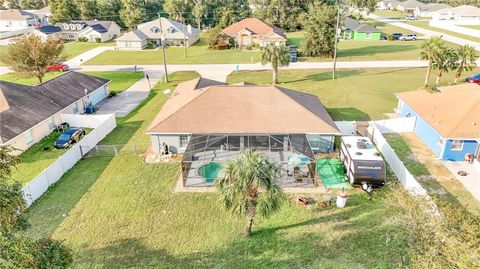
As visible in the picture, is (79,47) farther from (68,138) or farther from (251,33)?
(68,138)

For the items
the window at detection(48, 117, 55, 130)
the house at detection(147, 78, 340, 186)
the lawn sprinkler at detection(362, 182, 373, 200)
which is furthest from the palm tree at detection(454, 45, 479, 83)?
the window at detection(48, 117, 55, 130)

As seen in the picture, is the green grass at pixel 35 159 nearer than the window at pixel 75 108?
Yes

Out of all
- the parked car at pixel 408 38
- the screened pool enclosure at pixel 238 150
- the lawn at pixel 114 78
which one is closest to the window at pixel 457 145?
the screened pool enclosure at pixel 238 150

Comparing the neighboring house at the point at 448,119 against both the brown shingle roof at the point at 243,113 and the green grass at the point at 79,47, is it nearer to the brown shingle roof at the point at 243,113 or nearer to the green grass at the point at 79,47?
the brown shingle roof at the point at 243,113

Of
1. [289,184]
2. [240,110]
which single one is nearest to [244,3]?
[240,110]

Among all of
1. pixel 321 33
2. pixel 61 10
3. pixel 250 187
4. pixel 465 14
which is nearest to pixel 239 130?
pixel 250 187

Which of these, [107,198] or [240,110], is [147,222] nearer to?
[107,198]
